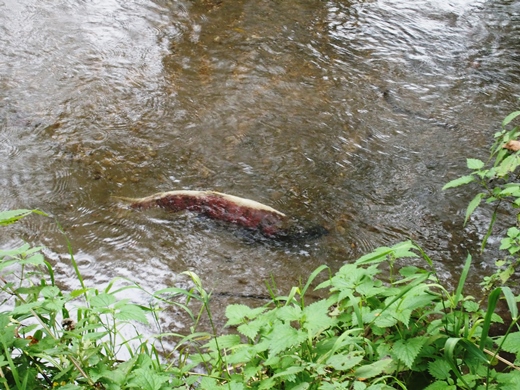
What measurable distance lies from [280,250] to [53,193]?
1516 mm

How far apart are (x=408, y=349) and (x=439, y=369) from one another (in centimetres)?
12

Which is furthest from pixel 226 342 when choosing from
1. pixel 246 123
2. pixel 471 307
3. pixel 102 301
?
pixel 246 123

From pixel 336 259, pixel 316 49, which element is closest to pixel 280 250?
pixel 336 259

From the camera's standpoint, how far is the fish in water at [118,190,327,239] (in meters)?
3.67

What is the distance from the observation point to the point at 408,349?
6.64 feet

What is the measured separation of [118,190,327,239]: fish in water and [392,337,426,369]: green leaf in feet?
5.26

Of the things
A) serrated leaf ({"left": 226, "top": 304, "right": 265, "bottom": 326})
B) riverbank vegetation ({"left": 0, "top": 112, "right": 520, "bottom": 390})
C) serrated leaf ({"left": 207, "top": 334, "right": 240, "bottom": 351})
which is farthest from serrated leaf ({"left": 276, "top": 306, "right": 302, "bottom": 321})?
serrated leaf ({"left": 207, "top": 334, "right": 240, "bottom": 351})

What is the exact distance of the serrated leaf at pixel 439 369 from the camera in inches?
78.2

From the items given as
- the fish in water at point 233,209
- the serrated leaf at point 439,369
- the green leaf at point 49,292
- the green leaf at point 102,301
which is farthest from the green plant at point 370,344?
the fish in water at point 233,209

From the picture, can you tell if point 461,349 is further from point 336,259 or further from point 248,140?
point 248,140

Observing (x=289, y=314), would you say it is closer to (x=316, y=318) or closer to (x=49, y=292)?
(x=316, y=318)

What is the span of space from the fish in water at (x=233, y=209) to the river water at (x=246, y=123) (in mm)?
90

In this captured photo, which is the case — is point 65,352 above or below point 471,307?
below

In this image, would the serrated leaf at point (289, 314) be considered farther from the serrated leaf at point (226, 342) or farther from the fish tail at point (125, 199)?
the fish tail at point (125, 199)
